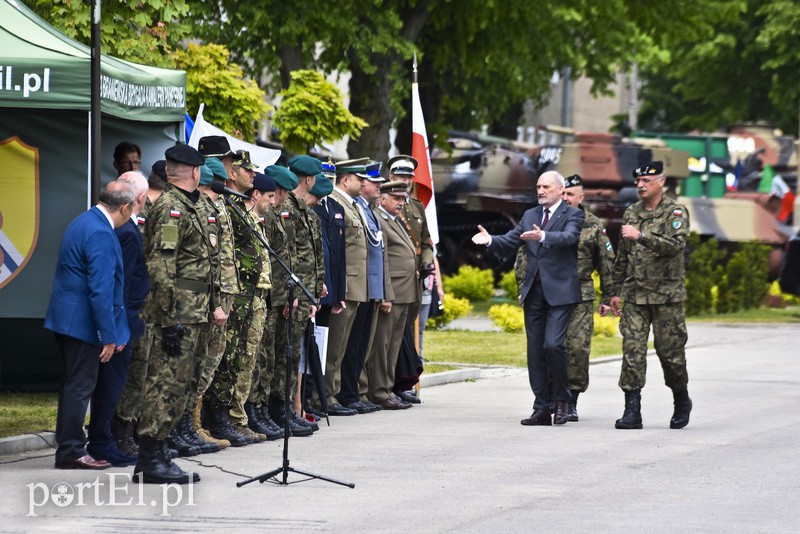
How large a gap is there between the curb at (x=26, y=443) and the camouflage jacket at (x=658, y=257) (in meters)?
4.56

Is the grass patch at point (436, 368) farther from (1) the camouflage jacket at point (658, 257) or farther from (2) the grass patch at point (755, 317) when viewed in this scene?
(2) the grass patch at point (755, 317)

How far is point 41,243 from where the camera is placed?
12273mm

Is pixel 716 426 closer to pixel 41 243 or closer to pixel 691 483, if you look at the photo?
pixel 691 483

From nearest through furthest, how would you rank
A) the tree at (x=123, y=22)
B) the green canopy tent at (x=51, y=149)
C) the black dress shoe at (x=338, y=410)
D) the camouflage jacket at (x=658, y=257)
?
1. the green canopy tent at (x=51, y=149)
2. the camouflage jacket at (x=658, y=257)
3. the black dress shoe at (x=338, y=410)
4. the tree at (x=123, y=22)

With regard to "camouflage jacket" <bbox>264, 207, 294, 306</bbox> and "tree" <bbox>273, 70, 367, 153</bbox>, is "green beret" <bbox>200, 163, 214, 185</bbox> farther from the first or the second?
"tree" <bbox>273, 70, 367, 153</bbox>

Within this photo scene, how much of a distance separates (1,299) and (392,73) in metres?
15.0

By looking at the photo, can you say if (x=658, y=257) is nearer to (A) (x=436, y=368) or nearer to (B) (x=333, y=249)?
(B) (x=333, y=249)

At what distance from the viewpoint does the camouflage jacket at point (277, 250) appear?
11422 millimetres

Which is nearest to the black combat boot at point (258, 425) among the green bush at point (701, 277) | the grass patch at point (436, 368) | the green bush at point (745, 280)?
the grass patch at point (436, 368)

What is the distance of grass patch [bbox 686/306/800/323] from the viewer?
89.9 feet

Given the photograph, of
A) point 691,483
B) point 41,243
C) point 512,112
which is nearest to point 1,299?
point 41,243

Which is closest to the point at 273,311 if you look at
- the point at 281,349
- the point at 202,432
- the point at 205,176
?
the point at 281,349

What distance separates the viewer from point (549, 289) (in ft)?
41.4

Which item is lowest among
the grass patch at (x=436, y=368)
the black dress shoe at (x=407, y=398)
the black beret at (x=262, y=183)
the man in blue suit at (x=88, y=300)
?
the black dress shoe at (x=407, y=398)
